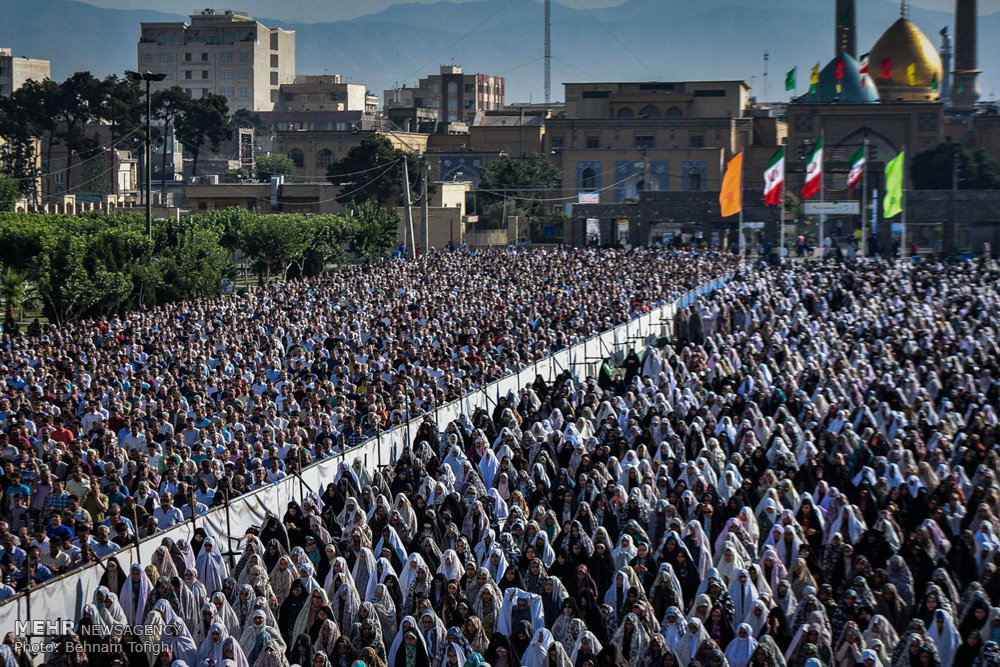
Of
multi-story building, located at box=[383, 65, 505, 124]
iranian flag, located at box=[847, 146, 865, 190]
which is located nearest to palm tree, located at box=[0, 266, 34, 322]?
iranian flag, located at box=[847, 146, 865, 190]

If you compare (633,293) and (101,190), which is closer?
(633,293)

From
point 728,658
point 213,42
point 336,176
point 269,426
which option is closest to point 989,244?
point 336,176

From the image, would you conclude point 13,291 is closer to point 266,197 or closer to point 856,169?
point 856,169

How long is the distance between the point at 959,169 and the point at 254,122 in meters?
59.4

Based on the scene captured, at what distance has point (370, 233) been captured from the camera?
47.1m

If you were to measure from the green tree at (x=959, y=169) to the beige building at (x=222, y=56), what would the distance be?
6889 centimetres

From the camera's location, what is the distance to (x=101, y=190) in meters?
71.9

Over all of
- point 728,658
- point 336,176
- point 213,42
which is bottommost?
point 728,658

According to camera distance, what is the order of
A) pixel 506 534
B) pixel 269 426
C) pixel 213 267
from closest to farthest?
pixel 506 534, pixel 269 426, pixel 213 267

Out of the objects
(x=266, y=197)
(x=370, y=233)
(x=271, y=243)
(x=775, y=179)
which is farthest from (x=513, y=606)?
(x=266, y=197)

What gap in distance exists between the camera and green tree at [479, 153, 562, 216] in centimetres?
6900

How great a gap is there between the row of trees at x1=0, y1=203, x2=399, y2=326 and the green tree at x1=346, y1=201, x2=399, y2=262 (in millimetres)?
4331

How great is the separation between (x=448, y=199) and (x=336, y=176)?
5082 mm

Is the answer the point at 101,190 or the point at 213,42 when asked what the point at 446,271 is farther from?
the point at 213,42
